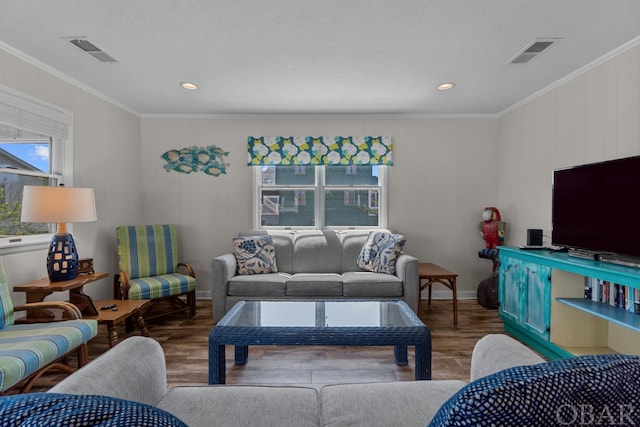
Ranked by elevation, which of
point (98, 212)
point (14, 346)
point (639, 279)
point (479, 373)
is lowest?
point (14, 346)

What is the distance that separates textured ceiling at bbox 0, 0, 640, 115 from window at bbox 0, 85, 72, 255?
1.40 feet

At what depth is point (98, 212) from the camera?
148 inches

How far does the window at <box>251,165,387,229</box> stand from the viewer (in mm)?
4637

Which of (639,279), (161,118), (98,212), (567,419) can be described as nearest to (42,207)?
(98,212)

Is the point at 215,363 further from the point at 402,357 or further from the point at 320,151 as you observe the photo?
the point at 320,151

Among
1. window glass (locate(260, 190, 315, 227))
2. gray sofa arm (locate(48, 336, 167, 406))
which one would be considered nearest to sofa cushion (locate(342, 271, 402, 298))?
window glass (locate(260, 190, 315, 227))

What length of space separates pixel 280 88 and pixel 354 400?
3.06 m

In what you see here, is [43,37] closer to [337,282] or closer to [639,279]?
[337,282]

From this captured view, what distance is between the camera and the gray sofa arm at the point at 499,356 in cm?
119

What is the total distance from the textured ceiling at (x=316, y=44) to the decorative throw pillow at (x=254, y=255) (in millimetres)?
1616

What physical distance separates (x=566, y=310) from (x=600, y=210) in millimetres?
784

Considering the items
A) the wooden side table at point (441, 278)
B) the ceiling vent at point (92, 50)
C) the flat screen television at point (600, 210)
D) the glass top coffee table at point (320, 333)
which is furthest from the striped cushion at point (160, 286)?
the flat screen television at point (600, 210)

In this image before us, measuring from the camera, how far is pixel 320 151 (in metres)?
4.53

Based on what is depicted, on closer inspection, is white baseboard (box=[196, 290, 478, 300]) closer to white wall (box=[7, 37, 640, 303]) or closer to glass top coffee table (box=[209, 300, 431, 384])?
white wall (box=[7, 37, 640, 303])
